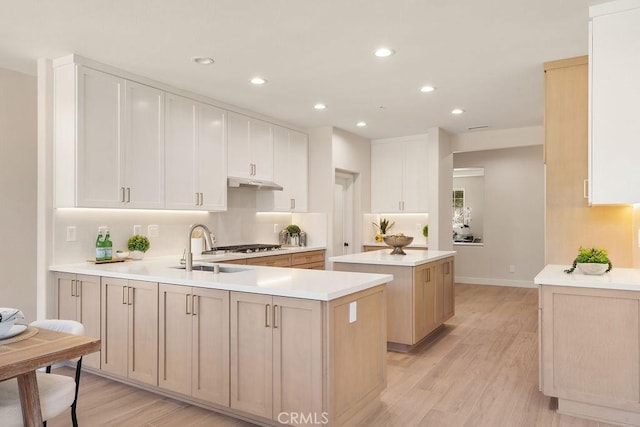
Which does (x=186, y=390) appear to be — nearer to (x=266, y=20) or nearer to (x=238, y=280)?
(x=238, y=280)

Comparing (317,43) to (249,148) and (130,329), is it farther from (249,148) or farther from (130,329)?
(130,329)

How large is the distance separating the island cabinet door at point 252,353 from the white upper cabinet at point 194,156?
2.10m

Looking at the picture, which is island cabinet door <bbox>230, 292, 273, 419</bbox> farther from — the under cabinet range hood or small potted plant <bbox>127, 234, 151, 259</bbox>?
the under cabinet range hood

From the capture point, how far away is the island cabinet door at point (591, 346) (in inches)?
100

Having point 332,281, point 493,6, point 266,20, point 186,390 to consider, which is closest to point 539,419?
point 332,281

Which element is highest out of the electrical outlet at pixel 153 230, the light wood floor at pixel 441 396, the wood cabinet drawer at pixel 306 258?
the electrical outlet at pixel 153 230

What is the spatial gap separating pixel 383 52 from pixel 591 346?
99.7 inches

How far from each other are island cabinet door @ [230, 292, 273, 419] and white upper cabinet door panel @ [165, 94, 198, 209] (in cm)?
210

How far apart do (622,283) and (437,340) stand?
2.20 m

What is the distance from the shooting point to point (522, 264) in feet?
25.9

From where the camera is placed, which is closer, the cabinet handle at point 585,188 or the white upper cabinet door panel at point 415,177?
the cabinet handle at point 585,188

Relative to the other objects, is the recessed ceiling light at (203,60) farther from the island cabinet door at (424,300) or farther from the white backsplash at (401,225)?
the white backsplash at (401,225)

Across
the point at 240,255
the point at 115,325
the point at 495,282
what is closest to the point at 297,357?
the point at 115,325
